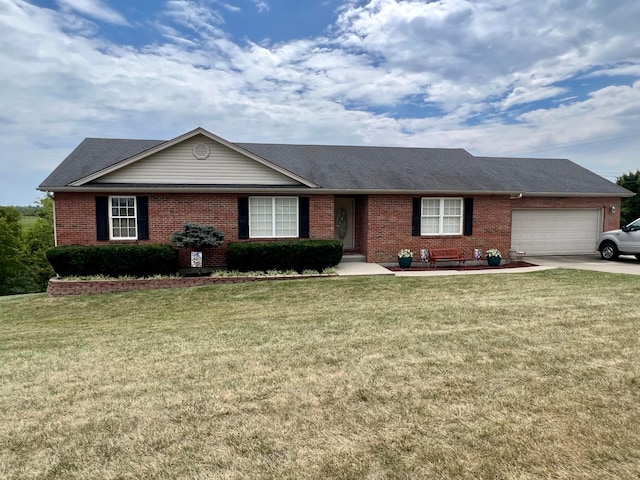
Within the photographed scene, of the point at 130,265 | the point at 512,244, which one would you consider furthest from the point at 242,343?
the point at 512,244

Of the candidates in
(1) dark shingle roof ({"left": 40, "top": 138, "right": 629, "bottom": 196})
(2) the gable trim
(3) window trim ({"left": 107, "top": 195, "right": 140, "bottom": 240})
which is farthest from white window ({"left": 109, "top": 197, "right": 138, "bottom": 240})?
(1) dark shingle roof ({"left": 40, "top": 138, "right": 629, "bottom": 196})

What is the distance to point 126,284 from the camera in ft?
39.6

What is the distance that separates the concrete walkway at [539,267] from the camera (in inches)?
519

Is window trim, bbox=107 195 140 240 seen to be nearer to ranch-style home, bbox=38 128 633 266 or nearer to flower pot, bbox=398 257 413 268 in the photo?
ranch-style home, bbox=38 128 633 266

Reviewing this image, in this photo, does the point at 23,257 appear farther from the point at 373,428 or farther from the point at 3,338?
the point at 373,428

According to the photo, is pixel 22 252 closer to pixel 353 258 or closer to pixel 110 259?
pixel 110 259

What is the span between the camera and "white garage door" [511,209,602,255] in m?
17.8

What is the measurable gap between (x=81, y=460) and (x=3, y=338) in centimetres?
602

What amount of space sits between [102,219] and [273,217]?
17.7 feet

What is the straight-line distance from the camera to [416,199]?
15.0 meters

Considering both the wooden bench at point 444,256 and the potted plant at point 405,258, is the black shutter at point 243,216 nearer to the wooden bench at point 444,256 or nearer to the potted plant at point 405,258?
the potted plant at point 405,258

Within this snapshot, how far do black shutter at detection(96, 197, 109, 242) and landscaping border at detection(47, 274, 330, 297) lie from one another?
1.76 metres

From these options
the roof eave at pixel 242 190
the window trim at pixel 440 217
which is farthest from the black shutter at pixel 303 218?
the window trim at pixel 440 217

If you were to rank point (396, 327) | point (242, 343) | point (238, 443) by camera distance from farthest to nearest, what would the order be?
point (396, 327), point (242, 343), point (238, 443)
